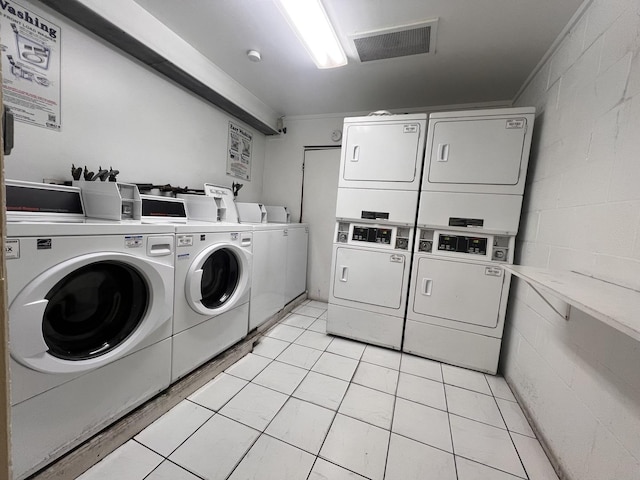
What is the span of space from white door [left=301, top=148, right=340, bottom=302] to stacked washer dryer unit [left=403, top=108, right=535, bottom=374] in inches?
52.9

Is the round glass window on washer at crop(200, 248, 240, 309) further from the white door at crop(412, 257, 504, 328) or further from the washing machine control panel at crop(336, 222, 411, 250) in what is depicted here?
the white door at crop(412, 257, 504, 328)

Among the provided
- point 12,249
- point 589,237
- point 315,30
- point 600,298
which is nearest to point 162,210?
point 12,249

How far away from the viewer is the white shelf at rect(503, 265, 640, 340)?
26.4 inches

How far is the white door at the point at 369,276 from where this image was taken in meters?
2.30

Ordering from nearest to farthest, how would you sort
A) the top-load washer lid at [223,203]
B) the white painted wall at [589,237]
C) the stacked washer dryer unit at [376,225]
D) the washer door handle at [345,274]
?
the white painted wall at [589,237], the top-load washer lid at [223,203], the stacked washer dryer unit at [376,225], the washer door handle at [345,274]

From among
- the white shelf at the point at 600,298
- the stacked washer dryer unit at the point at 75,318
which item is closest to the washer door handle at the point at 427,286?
the white shelf at the point at 600,298

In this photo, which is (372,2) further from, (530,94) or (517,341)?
(517,341)

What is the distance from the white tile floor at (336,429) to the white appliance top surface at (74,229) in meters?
1.04

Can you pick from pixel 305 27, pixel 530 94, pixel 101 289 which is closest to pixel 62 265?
Answer: pixel 101 289

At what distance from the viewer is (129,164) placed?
195cm

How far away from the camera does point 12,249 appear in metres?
0.90

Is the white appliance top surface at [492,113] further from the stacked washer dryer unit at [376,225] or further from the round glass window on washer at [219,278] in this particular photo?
the round glass window on washer at [219,278]

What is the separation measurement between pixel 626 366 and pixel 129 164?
2897 mm

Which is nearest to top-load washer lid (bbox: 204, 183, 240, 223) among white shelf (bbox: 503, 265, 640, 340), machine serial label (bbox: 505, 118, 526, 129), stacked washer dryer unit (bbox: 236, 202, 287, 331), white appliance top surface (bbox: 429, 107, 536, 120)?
stacked washer dryer unit (bbox: 236, 202, 287, 331)
